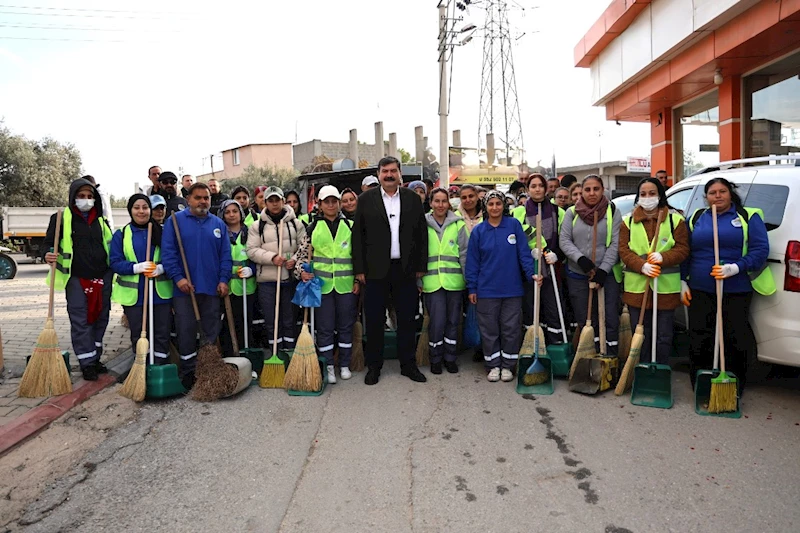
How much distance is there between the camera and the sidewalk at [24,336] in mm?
4918

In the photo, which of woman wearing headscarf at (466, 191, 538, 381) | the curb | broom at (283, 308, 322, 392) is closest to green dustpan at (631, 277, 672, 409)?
woman wearing headscarf at (466, 191, 538, 381)

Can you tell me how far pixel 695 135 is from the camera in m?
13.7

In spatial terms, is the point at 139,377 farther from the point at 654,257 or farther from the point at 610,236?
the point at 654,257

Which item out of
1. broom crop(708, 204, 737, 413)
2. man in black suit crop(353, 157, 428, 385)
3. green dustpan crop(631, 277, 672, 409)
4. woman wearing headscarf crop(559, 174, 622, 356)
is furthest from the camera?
man in black suit crop(353, 157, 428, 385)

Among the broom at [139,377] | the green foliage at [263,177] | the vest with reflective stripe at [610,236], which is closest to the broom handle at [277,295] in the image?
the broom at [139,377]

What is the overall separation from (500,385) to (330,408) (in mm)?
1611

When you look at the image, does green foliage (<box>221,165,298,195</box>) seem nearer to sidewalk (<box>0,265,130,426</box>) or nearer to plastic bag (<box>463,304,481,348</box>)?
sidewalk (<box>0,265,130,426</box>)

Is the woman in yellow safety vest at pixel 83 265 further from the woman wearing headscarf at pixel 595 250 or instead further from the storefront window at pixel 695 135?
the storefront window at pixel 695 135

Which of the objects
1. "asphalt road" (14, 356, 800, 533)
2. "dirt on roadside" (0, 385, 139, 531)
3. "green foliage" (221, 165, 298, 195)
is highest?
"green foliage" (221, 165, 298, 195)

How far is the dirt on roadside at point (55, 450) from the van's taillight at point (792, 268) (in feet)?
17.1

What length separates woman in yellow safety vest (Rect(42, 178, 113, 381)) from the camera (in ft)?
17.3

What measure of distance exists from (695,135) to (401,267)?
11180 millimetres

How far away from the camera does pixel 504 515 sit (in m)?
3.10

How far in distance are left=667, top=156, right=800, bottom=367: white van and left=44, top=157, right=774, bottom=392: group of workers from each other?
0.24 m
